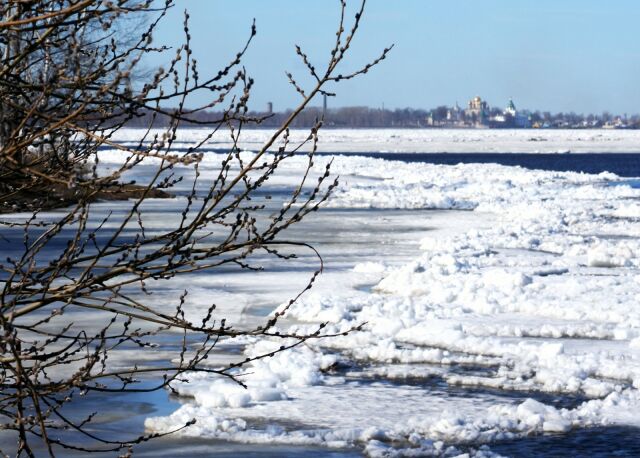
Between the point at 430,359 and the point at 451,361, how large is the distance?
0.63 ft

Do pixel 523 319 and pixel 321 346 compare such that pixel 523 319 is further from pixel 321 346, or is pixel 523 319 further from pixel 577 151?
pixel 577 151

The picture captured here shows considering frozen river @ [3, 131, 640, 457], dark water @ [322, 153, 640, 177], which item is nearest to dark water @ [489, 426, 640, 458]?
frozen river @ [3, 131, 640, 457]

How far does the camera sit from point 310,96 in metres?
3.95

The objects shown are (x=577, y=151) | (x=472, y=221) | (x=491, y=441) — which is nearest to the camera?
(x=491, y=441)

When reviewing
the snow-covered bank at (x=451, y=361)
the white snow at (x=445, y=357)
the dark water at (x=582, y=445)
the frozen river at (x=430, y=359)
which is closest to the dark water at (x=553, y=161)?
the frozen river at (x=430, y=359)

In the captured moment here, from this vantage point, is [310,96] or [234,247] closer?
[310,96]

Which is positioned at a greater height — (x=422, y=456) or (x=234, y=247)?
(x=234, y=247)

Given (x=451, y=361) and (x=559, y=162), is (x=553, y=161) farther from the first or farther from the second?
(x=451, y=361)

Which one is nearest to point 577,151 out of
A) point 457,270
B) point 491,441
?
point 457,270

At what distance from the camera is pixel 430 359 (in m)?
10.6

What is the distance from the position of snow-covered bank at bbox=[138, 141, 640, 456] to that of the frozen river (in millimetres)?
19

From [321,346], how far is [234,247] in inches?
279

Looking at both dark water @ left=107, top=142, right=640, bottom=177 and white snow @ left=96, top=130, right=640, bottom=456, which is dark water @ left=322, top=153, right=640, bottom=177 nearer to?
dark water @ left=107, top=142, right=640, bottom=177

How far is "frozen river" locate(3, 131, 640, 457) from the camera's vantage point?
7.95m
